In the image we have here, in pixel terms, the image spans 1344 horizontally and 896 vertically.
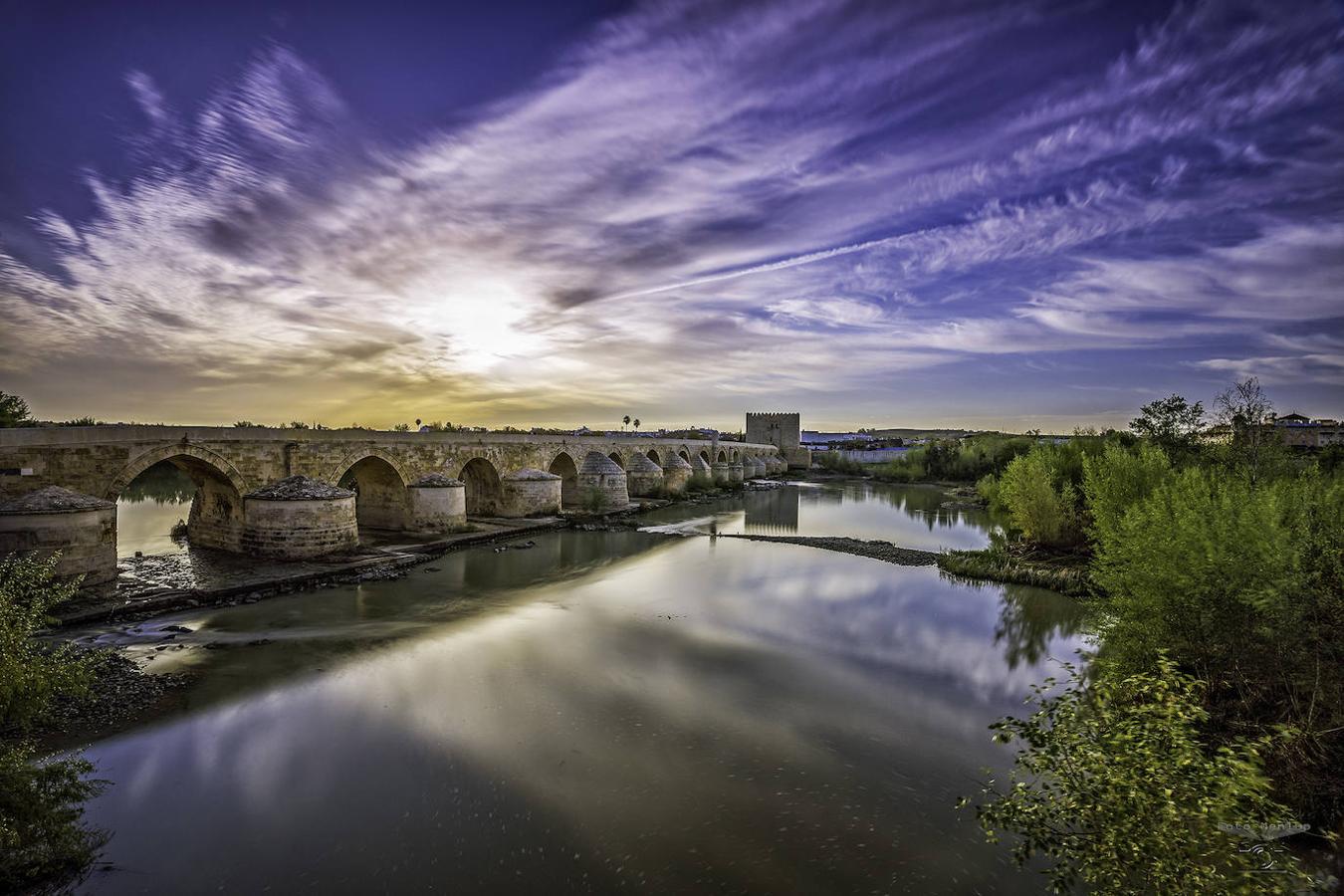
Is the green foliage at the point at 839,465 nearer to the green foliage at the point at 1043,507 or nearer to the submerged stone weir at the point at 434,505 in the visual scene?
the green foliage at the point at 1043,507

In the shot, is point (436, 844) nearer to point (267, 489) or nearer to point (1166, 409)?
point (267, 489)

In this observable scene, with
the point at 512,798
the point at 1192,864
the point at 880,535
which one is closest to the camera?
the point at 1192,864

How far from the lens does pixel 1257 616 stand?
639 cm

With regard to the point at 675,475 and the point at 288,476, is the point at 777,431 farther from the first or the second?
the point at 288,476

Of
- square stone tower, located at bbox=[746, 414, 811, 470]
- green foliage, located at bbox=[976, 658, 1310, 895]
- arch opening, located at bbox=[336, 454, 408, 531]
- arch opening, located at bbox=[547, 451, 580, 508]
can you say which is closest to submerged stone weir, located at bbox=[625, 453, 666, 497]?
arch opening, located at bbox=[547, 451, 580, 508]

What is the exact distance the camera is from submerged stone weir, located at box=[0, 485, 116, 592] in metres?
10.3

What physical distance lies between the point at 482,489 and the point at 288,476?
8616 mm

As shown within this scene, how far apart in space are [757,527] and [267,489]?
56.3ft

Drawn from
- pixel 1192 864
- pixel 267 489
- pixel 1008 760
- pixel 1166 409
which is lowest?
pixel 1008 760

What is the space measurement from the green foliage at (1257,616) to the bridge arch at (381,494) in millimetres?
18363

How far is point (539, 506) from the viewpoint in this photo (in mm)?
24000

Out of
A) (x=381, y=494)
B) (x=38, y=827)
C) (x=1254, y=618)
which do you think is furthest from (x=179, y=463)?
(x=1254, y=618)

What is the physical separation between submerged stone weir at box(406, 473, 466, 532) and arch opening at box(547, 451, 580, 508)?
760 cm

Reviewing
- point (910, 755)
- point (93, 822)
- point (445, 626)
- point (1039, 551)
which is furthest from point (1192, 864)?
point (1039, 551)
